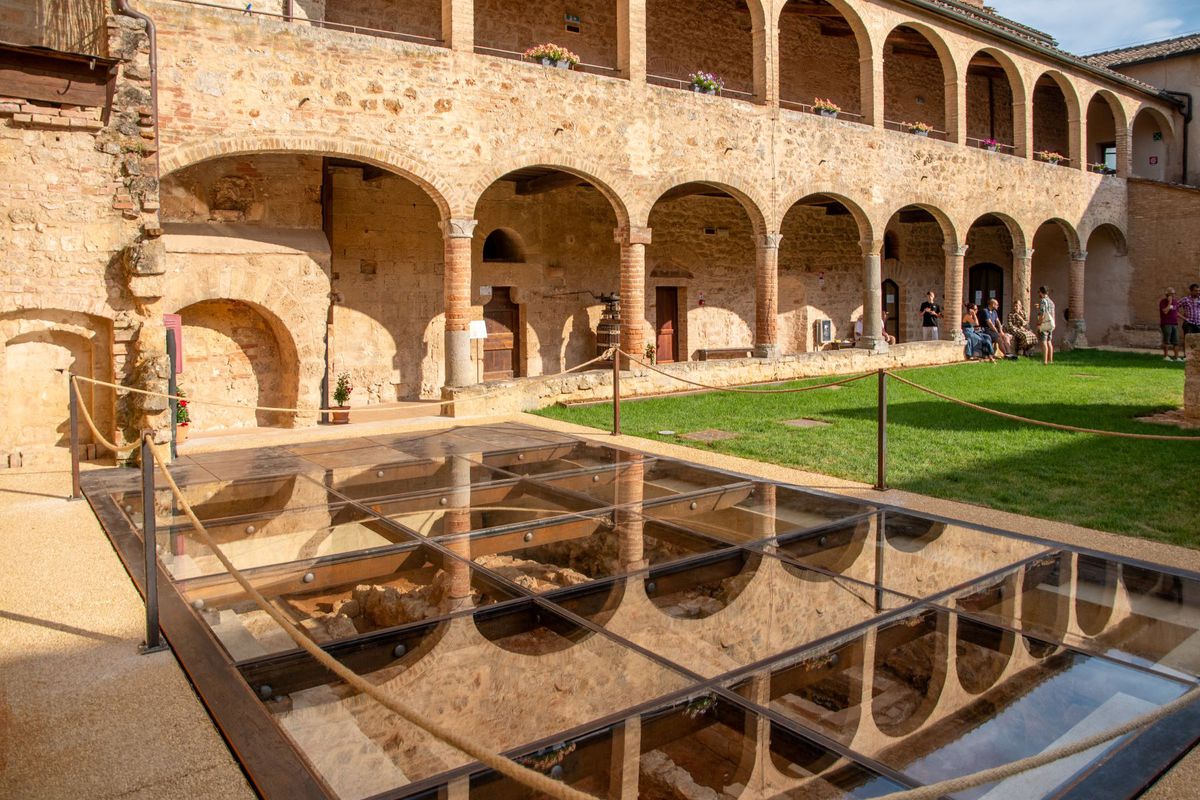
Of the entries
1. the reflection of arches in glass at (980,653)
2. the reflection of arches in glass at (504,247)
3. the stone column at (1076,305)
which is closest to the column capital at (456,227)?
the reflection of arches in glass at (504,247)

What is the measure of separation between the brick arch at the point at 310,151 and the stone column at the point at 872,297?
33.3 feet

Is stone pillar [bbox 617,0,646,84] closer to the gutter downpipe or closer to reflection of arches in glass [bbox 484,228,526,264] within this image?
reflection of arches in glass [bbox 484,228,526,264]

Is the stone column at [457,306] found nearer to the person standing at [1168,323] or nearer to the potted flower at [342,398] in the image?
the potted flower at [342,398]

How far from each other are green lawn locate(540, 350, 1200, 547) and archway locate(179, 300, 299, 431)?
392cm

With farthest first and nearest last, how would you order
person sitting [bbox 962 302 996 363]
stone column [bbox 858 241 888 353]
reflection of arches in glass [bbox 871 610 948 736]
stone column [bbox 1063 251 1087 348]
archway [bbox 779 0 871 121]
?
1. stone column [bbox 1063 251 1087 348]
2. archway [bbox 779 0 871 121]
3. person sitting [bbox 962 302 996 363]
4. stone column [bbox 858 241 888 353]
5. reflection of arches in glass [bbox 871 610 948 736]

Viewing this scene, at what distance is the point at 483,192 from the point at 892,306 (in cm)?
1412

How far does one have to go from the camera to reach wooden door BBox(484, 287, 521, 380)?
1655 cm

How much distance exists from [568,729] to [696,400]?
1057 centimetres

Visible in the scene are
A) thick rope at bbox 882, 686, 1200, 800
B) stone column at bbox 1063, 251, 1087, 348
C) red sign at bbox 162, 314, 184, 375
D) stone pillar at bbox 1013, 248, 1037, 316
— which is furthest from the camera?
stone column at bbox 1063, 251, 1087, 348

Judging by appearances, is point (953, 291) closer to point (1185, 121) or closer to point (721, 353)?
point (721, 353)

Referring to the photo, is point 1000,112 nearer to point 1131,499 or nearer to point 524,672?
point 1131,499

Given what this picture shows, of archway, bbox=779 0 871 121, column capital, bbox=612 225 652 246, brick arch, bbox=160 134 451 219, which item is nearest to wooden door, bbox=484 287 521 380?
column capital, bbox=612 225 652 246

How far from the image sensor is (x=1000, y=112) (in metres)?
26.2

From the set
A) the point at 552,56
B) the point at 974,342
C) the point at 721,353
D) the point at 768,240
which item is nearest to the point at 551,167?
the point at 552,56
